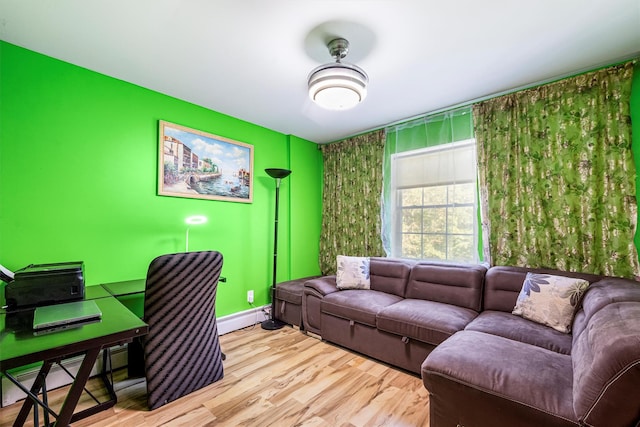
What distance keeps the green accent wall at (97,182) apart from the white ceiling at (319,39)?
0.74 feet

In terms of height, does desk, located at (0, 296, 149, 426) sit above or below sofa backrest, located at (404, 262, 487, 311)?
above

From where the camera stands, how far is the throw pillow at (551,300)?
6.43 ft

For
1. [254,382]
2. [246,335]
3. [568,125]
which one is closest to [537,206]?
[568,125]

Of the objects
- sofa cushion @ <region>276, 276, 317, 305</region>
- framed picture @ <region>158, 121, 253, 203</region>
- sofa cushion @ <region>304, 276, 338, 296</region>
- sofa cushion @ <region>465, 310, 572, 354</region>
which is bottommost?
sofa cushion @ <region>276, 276, 317, 305</region>

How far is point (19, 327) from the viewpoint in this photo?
1.21m

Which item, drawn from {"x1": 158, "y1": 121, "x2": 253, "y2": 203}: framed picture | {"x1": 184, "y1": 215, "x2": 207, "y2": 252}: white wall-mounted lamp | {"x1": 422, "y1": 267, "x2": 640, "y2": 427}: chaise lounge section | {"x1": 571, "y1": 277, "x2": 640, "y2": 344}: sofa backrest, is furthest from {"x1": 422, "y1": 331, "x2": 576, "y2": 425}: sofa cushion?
{"x1": 158, "y1": 121, "x2": 253, "y2": 203}: framed picture

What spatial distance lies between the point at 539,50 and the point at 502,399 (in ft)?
7.86

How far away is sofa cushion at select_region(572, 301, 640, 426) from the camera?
102 cm

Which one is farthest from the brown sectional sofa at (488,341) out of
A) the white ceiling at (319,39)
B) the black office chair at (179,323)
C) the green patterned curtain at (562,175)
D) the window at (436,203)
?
the white ceiling at (319,39)

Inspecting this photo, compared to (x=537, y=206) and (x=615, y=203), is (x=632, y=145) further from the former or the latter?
(x=537, y=206)

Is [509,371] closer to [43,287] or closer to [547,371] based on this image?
[547,371]

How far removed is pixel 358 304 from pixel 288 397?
3.36 ft

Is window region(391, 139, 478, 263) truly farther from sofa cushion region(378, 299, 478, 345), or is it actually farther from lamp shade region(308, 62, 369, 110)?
lamp shade region(308, 62, 369, 110)

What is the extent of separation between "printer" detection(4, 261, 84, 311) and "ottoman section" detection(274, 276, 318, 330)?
80.5 inches
